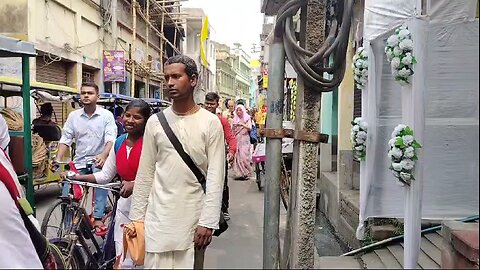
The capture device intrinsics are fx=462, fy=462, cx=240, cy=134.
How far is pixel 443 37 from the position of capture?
11.9ft

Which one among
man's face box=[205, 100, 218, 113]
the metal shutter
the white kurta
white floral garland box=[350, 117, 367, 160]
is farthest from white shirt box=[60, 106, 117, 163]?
the metal shutter

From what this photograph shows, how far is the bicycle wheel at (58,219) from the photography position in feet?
13.5

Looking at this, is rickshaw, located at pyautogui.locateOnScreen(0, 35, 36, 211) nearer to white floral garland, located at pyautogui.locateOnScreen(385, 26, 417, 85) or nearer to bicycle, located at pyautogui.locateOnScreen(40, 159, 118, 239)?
bicycle, located at pyautogui.locateOnScreen(40, 159, 118, 239)

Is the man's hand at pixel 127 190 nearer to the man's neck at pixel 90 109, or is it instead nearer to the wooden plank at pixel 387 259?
the man's neck at pixel 90 109

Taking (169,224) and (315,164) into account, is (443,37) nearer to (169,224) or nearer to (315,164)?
(315,164)

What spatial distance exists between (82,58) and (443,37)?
14.6m

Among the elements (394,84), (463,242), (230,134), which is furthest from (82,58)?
(463,242)

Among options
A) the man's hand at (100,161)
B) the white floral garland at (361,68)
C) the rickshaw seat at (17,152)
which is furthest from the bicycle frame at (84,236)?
the white floral garland at (361,68)

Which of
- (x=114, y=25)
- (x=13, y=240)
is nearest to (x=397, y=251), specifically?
(x=13, y=240)

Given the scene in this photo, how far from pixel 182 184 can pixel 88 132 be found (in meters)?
2.76

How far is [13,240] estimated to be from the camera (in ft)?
9.07

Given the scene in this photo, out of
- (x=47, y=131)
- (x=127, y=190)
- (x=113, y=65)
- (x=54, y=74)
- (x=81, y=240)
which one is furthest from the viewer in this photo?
(x=113, y=65)

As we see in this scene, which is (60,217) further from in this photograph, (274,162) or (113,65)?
(113,65)

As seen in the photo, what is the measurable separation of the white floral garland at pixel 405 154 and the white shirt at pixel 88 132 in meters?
3.23
